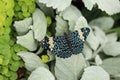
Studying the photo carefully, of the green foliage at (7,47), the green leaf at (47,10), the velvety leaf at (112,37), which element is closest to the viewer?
the green foliage at (7,47)

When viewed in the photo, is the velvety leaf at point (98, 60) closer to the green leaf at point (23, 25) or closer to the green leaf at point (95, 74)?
the green leaf at point (95, 74)

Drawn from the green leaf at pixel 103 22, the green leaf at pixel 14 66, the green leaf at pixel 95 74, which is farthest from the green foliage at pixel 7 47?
the green leaf at pixel 103 22

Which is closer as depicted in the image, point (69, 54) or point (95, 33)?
point (69, 54)

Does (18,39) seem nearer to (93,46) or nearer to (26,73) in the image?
(26,73)

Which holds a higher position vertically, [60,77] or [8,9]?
[8,9]

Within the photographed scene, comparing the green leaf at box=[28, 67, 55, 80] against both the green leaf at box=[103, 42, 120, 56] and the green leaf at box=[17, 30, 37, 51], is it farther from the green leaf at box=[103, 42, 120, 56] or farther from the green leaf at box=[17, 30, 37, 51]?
the green leaf at box=[103, 42, 120, 56]

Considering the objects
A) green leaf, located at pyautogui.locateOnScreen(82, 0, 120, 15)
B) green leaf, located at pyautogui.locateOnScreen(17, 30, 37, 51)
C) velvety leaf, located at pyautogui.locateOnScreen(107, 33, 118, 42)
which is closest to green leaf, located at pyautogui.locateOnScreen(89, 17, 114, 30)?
velvety leaf, located at pyautogui.locateOnScreen(107, 33, 118, 42)

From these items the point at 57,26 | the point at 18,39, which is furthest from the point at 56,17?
the point at 18,39
